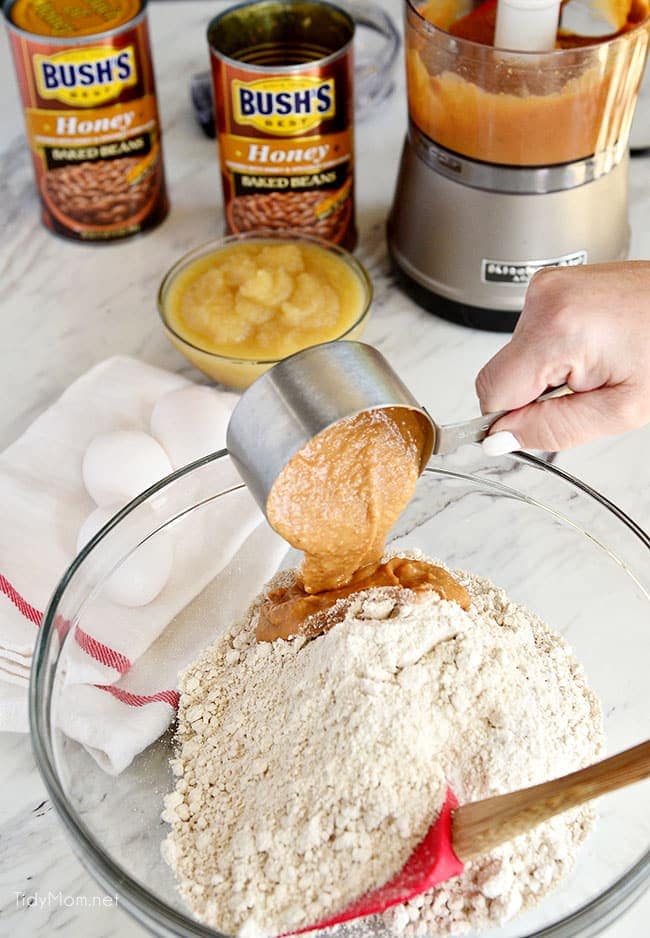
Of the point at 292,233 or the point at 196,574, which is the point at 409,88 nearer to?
the point at 292,233

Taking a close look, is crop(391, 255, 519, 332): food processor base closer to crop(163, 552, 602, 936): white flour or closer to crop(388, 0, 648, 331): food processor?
crop(388, 0, 648, 331): food processor

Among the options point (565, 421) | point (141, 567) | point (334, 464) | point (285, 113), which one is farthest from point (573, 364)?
point (285, 113)

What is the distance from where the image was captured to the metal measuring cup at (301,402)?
88 cm

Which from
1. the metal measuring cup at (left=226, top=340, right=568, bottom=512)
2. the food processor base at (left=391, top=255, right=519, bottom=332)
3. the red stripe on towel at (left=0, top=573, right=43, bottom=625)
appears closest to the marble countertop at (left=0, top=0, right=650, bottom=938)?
the food processor base at (left=391, top=255, right=519, bottom=332)

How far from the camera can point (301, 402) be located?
2.92 feet

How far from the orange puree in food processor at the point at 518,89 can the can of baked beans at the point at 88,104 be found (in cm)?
36

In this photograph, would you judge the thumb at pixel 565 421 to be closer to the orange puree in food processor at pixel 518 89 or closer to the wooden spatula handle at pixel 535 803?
the wooden spatula handle at pixel 535 803

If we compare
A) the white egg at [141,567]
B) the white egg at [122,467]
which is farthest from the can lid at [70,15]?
the white egg at [141,567]

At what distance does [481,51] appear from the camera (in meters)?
1.17

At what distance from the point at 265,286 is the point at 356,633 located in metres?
0.54

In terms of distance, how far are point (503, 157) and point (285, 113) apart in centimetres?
28

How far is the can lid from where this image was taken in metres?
1.38

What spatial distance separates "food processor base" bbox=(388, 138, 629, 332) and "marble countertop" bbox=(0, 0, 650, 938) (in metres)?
0.07

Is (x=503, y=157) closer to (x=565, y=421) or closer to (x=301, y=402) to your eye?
(x=565, y=421)
